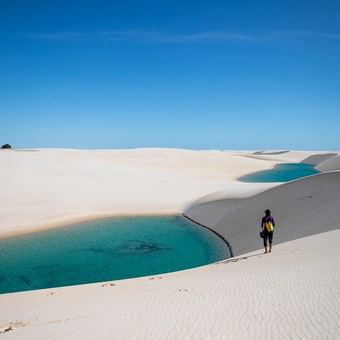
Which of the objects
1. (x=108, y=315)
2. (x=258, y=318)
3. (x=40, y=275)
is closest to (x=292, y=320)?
(x=258, y=318)

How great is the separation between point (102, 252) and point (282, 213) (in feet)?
35.9

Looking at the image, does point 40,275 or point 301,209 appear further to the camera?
point 301,209

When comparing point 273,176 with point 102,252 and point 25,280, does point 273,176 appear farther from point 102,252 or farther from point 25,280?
point 25,280

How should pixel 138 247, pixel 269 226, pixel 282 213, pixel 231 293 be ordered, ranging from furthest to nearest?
1. pixel 282 213
2. pixel 138 247
3. pixel 269 226
4. pixel 231 293

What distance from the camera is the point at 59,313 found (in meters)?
8.01

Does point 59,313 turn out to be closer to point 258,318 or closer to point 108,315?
point 108,315

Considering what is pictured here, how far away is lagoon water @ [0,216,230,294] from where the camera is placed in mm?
14125

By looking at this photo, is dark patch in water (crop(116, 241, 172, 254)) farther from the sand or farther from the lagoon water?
the sand

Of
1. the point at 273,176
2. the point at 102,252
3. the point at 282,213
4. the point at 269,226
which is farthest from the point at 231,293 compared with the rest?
the point at 273,176

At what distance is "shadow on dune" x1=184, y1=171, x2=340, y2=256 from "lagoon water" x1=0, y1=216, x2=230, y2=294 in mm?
1251

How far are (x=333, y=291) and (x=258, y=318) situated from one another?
6.63 feet

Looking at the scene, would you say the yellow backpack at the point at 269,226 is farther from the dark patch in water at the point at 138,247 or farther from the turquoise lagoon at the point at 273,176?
the turquoise lagoon at the point at 273,176

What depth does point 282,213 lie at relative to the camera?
20.0 m

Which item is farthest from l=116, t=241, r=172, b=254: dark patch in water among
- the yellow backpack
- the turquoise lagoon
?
the turquoise lagoon
